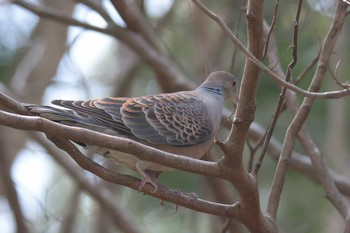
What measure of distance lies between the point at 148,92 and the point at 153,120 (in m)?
3.14

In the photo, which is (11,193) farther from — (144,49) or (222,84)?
(222,84)

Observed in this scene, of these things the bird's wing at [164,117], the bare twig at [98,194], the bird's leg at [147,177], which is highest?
the bird's wing at [164,117]

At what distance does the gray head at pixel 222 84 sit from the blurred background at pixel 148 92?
70 centimetres

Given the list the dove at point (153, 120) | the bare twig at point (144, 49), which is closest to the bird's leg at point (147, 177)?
the dove at point (153, 120)

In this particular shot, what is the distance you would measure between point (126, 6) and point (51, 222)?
163cm

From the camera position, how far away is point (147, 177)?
12.4 feet

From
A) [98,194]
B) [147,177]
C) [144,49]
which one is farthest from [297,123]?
[98,194]

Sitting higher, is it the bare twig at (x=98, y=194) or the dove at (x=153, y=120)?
the dove at (x=153, y=120)

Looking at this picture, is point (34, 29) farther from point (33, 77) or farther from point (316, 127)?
point (316, 127)

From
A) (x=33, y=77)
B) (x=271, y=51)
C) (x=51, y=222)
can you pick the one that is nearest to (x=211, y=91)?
(x=271, y=51)

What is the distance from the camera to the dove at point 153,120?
3770 mm

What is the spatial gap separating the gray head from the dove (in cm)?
6

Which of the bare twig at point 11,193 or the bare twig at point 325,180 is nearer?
the bare twig at point 325,180

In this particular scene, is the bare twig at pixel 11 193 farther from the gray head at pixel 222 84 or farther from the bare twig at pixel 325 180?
the bare twig at pixel 325 180
